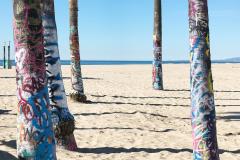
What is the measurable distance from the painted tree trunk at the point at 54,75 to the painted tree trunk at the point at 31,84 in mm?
3685

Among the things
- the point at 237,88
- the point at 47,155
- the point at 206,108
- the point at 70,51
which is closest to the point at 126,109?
the point at 70,51

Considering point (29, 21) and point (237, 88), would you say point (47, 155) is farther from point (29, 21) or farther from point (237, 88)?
Result: point (237, 88)

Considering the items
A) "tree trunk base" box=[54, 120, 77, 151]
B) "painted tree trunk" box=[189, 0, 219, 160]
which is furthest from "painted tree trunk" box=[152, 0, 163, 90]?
"painted tree trunk" box=[189, 0, 219, 160]

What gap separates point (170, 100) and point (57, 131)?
10.4m

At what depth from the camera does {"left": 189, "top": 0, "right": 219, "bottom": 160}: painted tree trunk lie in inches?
239

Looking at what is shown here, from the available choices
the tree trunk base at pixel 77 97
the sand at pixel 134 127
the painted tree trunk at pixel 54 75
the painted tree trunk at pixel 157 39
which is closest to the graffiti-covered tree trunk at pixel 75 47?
the tree trunk base at pixel 77 97

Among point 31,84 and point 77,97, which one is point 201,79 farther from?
point 77,97

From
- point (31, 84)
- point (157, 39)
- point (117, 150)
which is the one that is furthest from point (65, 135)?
point (157, 39)

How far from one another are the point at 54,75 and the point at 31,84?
3.89m

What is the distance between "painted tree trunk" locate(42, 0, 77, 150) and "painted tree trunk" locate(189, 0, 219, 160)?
351cm

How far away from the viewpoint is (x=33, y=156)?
5.02 m

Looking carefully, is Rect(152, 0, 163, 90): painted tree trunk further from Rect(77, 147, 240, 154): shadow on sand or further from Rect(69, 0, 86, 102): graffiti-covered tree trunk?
Rect(77, 147, 240, 154): shadow on sand

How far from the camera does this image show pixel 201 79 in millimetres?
6090

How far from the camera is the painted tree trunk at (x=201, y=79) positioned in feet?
19.9
